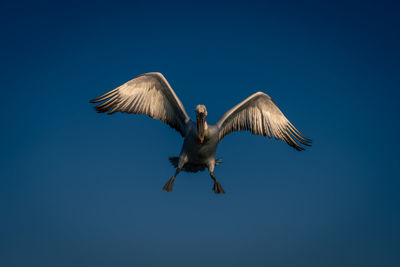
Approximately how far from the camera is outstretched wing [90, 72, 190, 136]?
26.2ft

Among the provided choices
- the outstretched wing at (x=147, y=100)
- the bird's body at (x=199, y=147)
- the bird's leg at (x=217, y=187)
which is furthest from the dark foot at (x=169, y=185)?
the outstretched wing at (x=147, y=100)

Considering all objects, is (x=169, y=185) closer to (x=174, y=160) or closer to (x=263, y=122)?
(x=174, y=160)

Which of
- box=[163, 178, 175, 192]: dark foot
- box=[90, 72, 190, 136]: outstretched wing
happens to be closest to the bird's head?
box=[90, 72, 190, 136]: outstretched wing

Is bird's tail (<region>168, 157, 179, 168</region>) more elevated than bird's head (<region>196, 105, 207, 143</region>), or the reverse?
bird's head (<region>196, 105, 207, 143</region>)

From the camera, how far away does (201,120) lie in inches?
272

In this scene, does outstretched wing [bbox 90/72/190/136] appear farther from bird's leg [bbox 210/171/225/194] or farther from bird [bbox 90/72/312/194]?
bird's leg [bbox 210/171/225/194]

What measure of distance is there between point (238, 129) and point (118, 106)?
3557 millimetres

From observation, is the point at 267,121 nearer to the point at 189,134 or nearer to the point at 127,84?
the point at 189,134

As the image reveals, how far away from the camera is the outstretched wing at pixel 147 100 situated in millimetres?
7984

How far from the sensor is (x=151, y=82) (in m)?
8.09

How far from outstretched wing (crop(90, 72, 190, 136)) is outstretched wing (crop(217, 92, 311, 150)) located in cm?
155

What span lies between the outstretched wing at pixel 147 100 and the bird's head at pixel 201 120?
99 centimetres

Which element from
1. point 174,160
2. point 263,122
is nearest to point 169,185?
point 174,160

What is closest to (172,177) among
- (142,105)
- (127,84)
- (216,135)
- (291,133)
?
(216,135)
